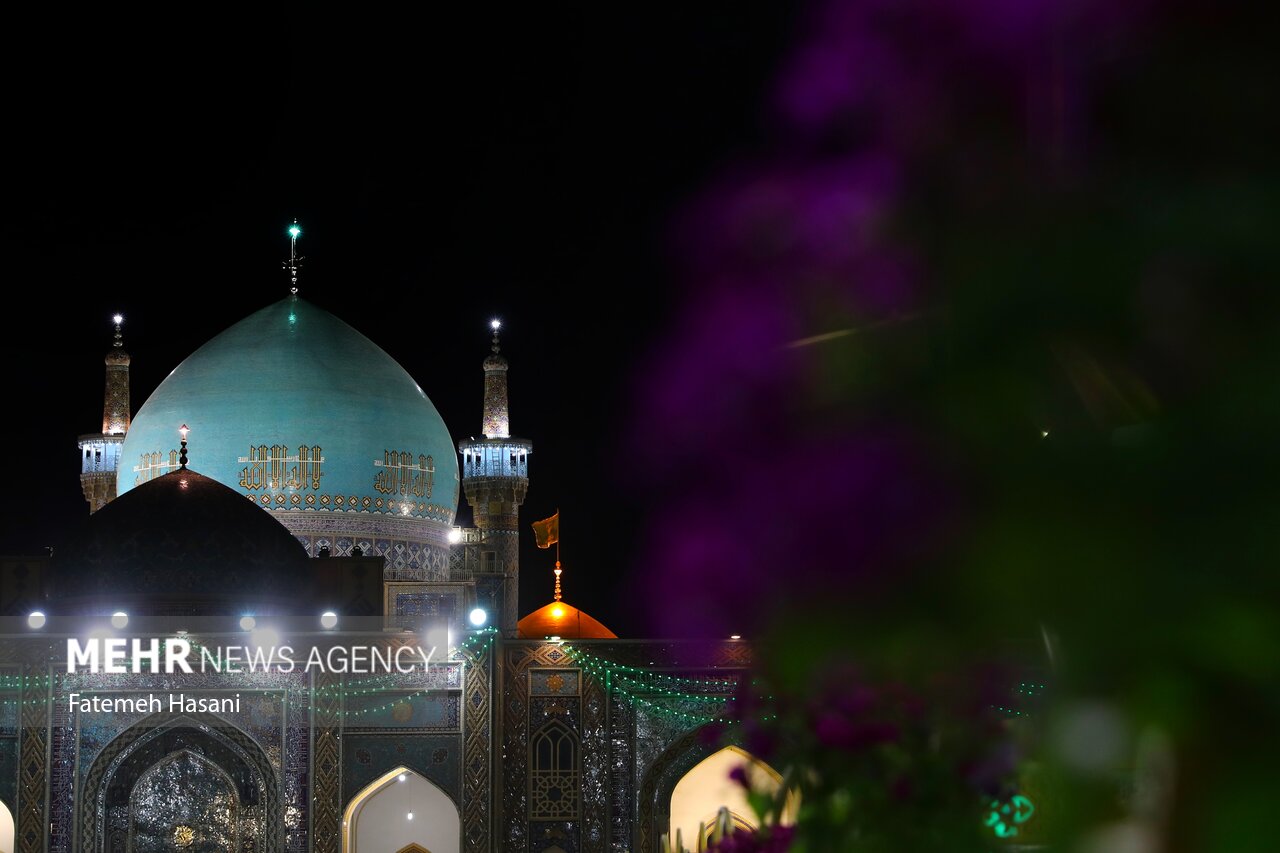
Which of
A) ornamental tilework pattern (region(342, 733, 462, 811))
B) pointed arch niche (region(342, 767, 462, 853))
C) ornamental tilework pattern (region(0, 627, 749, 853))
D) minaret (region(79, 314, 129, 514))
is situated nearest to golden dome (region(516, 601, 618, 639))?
pointed arch niche (region(342, 767, 462, 853))

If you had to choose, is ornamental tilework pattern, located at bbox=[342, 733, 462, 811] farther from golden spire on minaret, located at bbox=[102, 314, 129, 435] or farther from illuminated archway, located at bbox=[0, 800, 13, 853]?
golden spire on minaret, located at bbox=[102, 314, 129, 435]

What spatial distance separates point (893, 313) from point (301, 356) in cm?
2806

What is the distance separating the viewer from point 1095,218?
3.49 feet

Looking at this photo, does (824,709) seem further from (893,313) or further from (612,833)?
(612,833)

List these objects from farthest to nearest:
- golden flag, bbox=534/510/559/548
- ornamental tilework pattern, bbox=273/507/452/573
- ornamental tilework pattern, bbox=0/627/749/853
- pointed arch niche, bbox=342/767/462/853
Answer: golden flag, bbox=534/510/559/548 → ornamental tilework pattern, bbox=273/507/452/573 → pointed arch niche, bbox=342/767/462/853 → ornamental tilework pattern, bbox=0/627/749/853

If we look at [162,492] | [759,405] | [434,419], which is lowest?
[759,405]

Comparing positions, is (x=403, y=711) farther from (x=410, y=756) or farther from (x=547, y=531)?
(x=547, y=531)

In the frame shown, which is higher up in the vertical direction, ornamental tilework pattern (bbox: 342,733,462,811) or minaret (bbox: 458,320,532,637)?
minaret (bbox: 458,320,532,637)

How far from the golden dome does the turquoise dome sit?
239cm

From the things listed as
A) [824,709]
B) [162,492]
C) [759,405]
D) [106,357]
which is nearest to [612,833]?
[162,492]

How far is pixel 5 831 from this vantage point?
20297 mm

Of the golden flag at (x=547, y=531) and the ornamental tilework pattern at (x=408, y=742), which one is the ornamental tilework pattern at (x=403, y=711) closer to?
the ornamental tilework pattern at (x=408, y=742)

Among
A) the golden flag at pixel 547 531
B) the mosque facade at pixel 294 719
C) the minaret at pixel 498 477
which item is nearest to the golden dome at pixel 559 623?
the minaret at pixel 498 477

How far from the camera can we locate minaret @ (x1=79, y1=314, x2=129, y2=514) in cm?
2962
